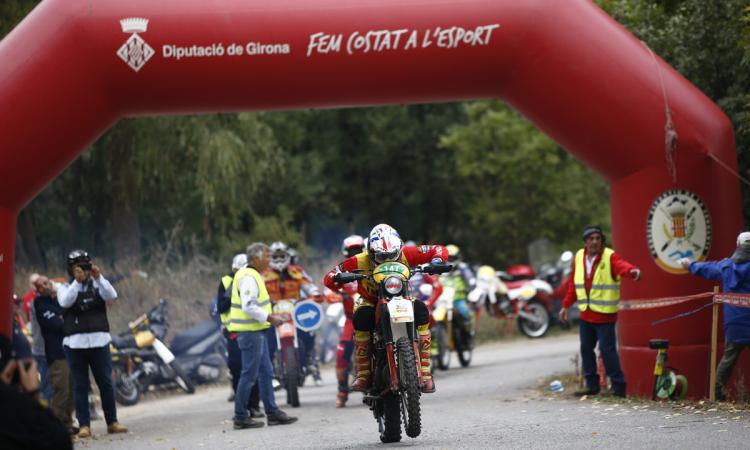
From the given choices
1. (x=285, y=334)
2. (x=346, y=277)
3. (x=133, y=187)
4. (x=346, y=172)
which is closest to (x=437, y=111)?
(x=346, y=172)

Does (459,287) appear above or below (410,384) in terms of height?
above

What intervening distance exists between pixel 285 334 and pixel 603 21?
5.43 meters

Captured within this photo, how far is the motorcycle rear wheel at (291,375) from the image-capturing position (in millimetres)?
16500

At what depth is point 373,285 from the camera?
38.7 ft

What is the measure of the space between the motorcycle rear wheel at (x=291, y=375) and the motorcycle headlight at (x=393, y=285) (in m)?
5.45

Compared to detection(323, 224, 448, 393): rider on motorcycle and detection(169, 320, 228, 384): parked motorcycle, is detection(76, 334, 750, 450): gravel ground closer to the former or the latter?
detection(323, 224, 448, 393): rider on motorcycle

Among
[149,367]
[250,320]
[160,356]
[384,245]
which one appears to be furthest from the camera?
[149,367]

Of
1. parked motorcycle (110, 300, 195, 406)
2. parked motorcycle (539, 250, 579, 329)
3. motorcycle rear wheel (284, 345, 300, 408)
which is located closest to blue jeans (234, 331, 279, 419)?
motorcycle rear wheel (284, 345, 300, 408)

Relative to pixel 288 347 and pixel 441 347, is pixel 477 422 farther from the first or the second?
pixel 441 347

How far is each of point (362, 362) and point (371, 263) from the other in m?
0.88

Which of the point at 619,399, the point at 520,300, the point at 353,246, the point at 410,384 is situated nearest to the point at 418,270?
the point at 410,384

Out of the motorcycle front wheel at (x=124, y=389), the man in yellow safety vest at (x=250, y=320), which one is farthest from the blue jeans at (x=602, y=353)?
the motorcycle front wheel at (x=124, y=389)

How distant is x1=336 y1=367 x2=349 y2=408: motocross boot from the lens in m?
16.3

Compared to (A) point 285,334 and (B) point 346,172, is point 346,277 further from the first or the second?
(B) point 346,172
